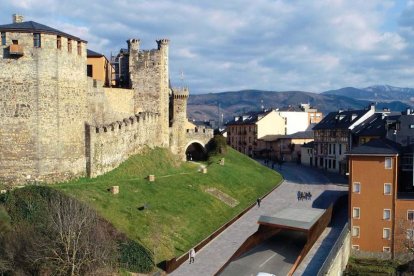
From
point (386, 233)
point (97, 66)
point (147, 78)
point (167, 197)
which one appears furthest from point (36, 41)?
point (386, 233)

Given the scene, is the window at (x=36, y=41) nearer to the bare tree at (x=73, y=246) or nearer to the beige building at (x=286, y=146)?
the bare tree at (x=73, y=246)

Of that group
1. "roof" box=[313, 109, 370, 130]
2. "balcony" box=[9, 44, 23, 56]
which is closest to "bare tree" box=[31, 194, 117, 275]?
"balcony" box=[9, 44, 23, 56]

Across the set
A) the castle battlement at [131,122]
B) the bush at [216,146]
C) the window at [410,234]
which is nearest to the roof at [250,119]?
the bush at [216,146]

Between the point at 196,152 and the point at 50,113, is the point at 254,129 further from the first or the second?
the point at 50,113

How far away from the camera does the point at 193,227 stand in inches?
1577

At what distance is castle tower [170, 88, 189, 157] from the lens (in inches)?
2408

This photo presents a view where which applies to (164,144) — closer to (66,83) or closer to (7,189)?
(66,83)

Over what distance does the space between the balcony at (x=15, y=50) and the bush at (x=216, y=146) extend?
34571 mm

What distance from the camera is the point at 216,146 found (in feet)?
221

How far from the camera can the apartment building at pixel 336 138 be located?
71312 mm

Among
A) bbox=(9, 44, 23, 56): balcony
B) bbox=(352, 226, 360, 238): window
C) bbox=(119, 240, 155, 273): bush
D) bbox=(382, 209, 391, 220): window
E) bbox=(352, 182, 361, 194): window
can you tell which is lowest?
bbox=(352, 226, 360, 238): window

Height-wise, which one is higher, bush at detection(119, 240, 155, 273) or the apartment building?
the apartment building

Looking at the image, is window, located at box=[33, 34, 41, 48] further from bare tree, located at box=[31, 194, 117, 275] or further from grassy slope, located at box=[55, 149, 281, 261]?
bare tree, located at box=[31, 194, 117, 275]

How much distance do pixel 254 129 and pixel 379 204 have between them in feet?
185
